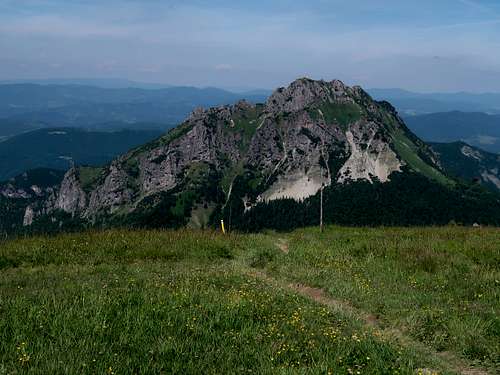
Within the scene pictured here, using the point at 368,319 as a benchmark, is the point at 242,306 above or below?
above

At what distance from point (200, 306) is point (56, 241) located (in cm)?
1233

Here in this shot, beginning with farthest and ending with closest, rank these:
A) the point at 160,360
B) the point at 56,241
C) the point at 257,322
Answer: the point at 56,241 < the point at 257,322 < the point at 160,360

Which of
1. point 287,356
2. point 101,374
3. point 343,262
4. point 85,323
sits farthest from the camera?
point 343,262

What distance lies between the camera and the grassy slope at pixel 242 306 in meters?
8.99

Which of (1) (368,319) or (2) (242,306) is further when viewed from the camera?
(1) (368,319)

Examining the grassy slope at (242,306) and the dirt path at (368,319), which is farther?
the dirt path at (368,319)

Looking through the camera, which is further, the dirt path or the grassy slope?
the dirt path

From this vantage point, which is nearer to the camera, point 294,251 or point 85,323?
point 85,323

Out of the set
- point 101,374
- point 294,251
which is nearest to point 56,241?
point 294,251

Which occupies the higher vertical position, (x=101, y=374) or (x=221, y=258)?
(x=101, y=374)

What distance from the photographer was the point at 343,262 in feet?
64.7

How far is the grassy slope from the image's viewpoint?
8.99 m

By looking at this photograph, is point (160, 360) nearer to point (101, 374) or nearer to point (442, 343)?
point (101, 374)

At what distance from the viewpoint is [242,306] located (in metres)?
11.9
